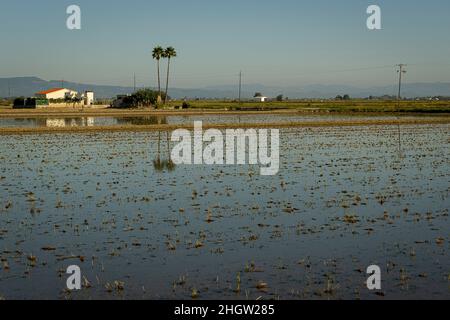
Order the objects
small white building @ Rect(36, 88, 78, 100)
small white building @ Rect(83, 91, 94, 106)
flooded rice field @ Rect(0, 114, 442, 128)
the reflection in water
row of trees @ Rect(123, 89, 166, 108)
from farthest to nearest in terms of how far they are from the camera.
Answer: small white building @ Rect(36, 88, 78, 100) → small white building @ Rect(83, 91, 94, 106) → row of trees @ Rect(123, 89, 166, 108) → flooded rice field @ Rect(0, 114, 442, 128) → the reflection in water

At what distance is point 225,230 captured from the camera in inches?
559

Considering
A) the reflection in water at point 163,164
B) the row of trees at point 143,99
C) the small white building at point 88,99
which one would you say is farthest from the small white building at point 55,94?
the reflection in water at point 163,164

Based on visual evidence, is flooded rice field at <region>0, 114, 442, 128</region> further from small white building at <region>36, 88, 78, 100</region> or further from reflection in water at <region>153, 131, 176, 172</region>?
small white building at <region>36, 88, 78, 100</region>

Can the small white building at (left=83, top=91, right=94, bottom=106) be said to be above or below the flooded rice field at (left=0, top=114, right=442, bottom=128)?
above

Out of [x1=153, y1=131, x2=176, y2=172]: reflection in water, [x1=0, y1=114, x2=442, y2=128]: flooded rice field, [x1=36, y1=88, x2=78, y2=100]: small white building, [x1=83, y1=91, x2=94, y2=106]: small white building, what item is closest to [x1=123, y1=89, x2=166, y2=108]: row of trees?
[x1=83, y1=91, x2=94, y2=106]: small white building

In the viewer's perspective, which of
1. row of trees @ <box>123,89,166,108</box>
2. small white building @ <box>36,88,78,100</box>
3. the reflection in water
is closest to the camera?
the reflection in water

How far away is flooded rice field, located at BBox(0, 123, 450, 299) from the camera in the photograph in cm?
1020

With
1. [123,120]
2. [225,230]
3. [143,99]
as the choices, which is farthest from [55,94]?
[225,230]

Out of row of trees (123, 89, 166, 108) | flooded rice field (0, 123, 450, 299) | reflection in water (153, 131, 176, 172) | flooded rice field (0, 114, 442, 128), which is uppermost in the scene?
row of trees (123, 89, 166, 108)

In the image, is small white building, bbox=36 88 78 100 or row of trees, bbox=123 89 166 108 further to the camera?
small white building, bbox=36 88 78 100

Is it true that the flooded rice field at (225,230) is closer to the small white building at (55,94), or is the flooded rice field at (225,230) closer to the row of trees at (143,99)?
the row of trees at (143,99)

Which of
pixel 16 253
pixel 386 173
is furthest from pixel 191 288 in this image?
pixel 386 173

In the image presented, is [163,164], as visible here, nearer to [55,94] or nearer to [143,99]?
[143,99]
